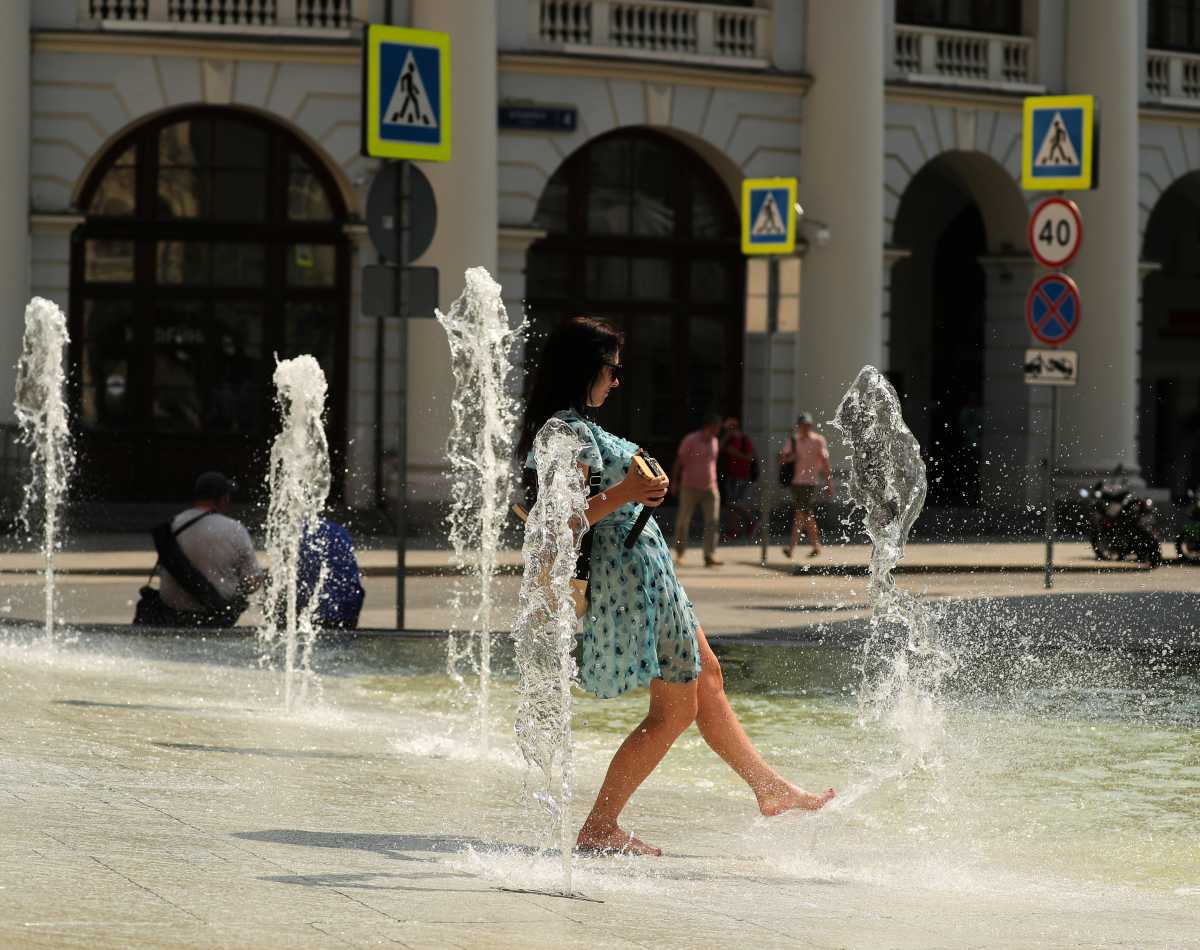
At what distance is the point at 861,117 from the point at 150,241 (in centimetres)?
914

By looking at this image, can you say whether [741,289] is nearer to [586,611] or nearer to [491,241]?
[491,241]

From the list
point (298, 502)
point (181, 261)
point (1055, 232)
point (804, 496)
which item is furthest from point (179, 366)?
point (298, 502)

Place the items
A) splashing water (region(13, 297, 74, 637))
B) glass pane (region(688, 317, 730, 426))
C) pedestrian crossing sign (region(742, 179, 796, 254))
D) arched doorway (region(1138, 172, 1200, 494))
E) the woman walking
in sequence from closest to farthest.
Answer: the woman walking, pedestrian crossing sign (region(742, 179, 796, 254)), splashing water (region(13, 297, 74, 637)), glass pane (region(688, 317, 730, 426)), arched doorway (region(1138, 172, 1200, 494))

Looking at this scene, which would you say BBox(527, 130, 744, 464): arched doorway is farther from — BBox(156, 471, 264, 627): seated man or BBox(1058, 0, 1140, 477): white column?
BBox(156, 471, 264, 627): seated man

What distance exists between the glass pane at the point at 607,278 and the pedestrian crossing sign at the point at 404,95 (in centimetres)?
1464

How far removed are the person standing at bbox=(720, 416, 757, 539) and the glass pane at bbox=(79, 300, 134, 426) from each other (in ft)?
24.2

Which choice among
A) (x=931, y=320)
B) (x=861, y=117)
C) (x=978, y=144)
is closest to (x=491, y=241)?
(x=861, y=117)

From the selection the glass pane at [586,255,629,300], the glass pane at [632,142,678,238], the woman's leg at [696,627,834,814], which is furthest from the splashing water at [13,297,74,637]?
the woman's leg at [696,627,834,814]

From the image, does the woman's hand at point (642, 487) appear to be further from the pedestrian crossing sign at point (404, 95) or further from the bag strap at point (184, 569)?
the pedestrian crossing sign at point (404, 95)

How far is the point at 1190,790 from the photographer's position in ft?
32.6

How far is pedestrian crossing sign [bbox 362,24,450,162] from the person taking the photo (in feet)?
54.8

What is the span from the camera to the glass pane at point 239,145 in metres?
29.5

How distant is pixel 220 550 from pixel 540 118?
1638 cm

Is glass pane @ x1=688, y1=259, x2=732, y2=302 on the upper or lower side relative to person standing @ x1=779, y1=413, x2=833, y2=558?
upper
